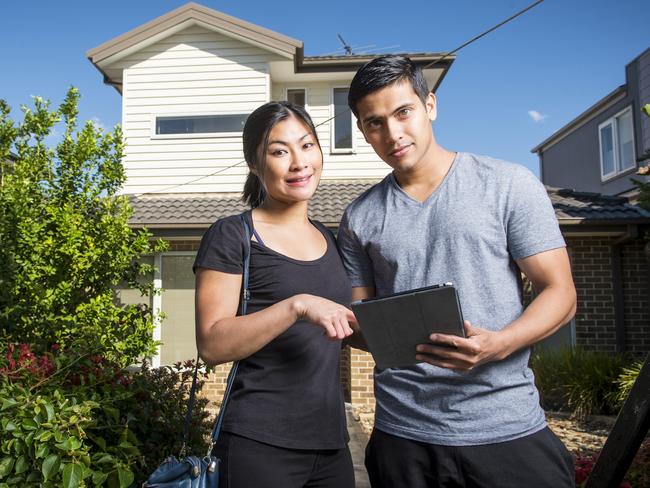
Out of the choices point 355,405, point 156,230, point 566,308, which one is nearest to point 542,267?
point 566,308

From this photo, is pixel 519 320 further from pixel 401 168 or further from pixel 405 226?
pixel 401 168

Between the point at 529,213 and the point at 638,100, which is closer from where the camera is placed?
the point at 529,213

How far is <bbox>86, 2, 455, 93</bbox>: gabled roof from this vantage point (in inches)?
450

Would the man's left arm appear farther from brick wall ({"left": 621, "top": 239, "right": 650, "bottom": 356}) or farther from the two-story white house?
the two-story white house

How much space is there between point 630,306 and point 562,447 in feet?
28.7

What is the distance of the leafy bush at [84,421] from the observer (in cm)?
273

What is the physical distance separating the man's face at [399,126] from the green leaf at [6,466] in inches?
82.2

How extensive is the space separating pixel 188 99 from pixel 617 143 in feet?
37.3

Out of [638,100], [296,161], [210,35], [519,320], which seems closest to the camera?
[519,320]

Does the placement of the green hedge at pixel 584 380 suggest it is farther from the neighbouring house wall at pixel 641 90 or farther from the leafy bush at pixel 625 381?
the neighbouring house wall at pixel 641 90

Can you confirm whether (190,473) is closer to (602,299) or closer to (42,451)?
(42,451)

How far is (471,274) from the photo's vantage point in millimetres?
1927

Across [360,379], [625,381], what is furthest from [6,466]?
[625,381]

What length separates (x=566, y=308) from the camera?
1859mm
